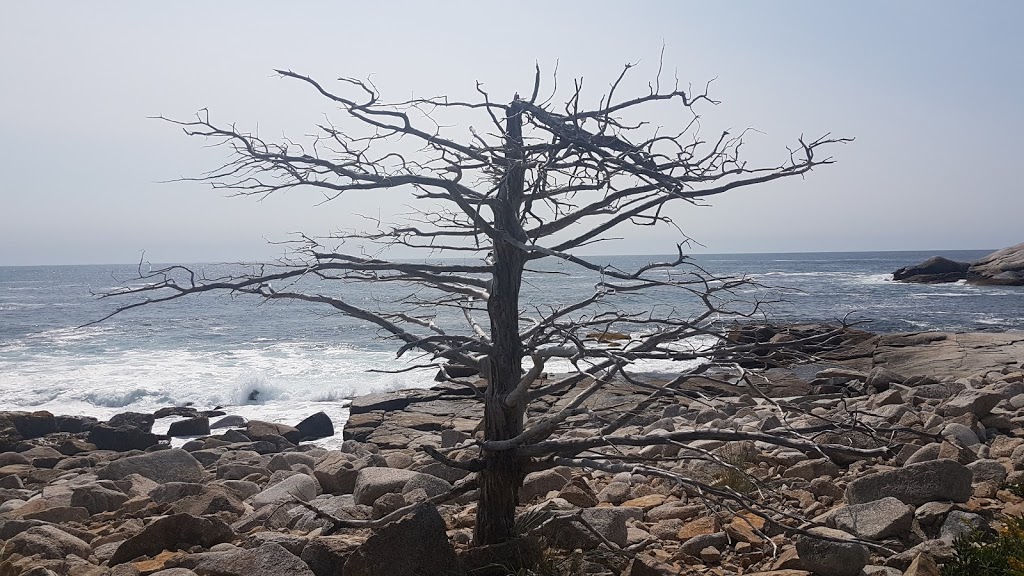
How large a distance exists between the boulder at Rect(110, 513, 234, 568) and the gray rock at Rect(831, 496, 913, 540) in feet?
14.6

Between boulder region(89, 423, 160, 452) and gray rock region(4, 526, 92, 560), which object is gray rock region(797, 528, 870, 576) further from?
boulder region(89, 423, 160, 452)

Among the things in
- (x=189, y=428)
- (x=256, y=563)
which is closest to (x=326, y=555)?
(x=256, y=563)

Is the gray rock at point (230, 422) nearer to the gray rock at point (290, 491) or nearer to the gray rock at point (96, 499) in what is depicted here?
the gray rock at point (96, 499)

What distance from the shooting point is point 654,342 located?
4547mm

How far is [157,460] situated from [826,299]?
4361 cm

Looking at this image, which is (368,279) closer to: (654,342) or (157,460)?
(654,342)

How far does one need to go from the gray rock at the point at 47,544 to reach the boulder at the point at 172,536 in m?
0.48

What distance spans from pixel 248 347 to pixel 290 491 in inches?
989

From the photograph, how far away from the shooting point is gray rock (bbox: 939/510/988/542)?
16.8 feet

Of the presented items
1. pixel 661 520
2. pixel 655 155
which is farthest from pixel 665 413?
pixel 655 155

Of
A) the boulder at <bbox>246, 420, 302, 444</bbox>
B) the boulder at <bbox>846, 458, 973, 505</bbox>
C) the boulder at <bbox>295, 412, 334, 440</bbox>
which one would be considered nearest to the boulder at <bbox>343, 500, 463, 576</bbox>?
the boulder at <bbox>846, 458, 973, 505</bbox>

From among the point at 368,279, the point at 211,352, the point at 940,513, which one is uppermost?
the point at 368,279

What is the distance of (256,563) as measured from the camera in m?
4.71

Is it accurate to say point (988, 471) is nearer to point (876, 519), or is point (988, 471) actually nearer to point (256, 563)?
point (876, 519)
